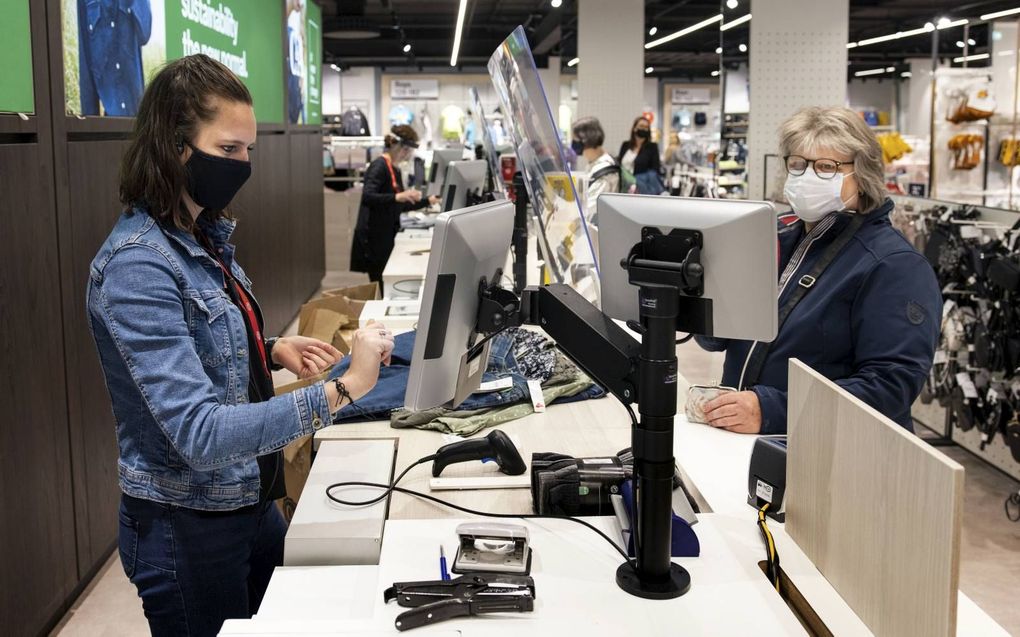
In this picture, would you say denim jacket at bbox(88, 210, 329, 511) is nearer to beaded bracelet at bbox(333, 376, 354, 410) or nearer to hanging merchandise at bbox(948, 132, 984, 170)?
beaded bracelet at bbox(333, 376, 354, 410)

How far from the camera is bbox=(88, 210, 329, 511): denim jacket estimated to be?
1574mm

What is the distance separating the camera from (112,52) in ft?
12.7

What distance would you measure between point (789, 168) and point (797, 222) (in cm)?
18

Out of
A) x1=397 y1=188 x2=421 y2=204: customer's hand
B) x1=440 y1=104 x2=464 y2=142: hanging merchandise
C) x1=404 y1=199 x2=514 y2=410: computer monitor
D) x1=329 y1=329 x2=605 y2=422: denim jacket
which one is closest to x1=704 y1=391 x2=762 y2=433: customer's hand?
x1=329 y1=329 x2=605 y2=422: denim jacket

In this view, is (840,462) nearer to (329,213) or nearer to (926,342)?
(926,342)

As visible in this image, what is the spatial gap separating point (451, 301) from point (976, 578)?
303 cm

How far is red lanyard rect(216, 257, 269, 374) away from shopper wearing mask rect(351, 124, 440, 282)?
17.5 ft

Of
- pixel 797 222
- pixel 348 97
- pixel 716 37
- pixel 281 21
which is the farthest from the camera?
pixel 348 97

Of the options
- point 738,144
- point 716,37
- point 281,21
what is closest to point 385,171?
point 281,21

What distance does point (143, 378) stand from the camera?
1.57 m

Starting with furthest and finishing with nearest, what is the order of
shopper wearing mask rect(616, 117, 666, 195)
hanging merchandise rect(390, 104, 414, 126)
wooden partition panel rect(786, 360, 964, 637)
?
hanging merchandise rect(390, 104, 414, 126) < shopper wearing mask rect(616, 117, 666, 195) < wooden partition panel rect(786, 360, 964, 637)

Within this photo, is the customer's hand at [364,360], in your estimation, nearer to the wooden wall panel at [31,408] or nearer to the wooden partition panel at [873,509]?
the wooden partition panel at [873,509]

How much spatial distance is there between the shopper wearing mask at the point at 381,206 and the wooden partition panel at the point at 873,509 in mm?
5711

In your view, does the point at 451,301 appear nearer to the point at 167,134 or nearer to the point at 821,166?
the point at 167,134
